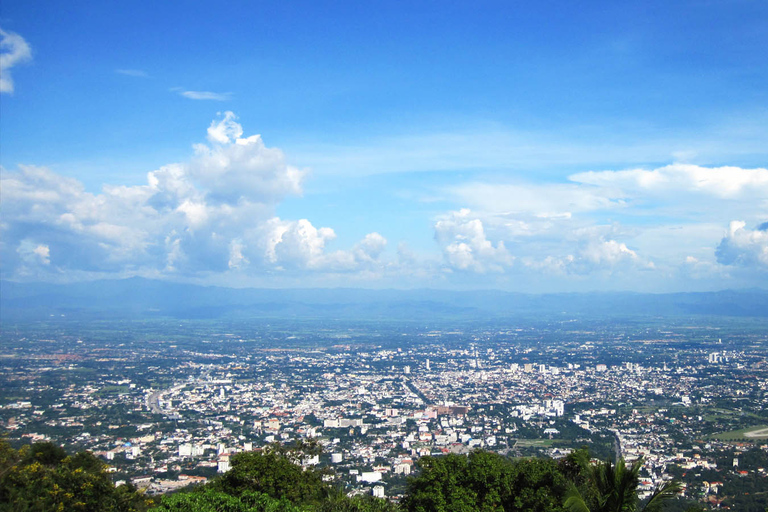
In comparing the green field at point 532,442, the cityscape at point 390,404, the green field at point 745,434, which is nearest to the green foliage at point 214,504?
the cityscape at point 390,404

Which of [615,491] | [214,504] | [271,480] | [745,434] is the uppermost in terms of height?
[615,491]

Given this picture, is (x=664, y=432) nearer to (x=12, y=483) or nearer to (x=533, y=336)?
(x=12, y=483)

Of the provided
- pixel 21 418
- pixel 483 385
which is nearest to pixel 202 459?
pixel 21 418

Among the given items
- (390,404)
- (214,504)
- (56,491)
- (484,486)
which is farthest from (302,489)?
(390,404)

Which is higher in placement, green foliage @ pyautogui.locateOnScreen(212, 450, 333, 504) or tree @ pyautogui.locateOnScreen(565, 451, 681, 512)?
tree @ pyautogui.locateOnScreen(565, 451, 681, 512)

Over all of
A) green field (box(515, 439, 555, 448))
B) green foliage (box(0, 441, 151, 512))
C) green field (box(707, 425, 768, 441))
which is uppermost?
green foliage (box(0, 441, 151, 512))

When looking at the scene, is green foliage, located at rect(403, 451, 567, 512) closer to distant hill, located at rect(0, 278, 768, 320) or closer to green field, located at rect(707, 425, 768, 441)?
green field, located at rect(707, 425, 768, 441)

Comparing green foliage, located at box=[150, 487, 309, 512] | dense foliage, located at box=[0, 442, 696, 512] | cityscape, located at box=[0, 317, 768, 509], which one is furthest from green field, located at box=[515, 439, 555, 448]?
green foliage, located at box=[150, 487, 309, 512]

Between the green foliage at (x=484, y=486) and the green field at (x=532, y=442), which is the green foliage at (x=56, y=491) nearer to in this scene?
the green foliage at (x=484, y=486)

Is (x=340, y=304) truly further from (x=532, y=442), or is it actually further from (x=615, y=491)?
(x=615, y=491)

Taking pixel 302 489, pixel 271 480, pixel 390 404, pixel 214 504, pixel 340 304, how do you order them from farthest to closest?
1. pixel 340 304
2. pixel 390 404
3. pixel 302 489
4. pixel 271 480
5. pixel 214 504
